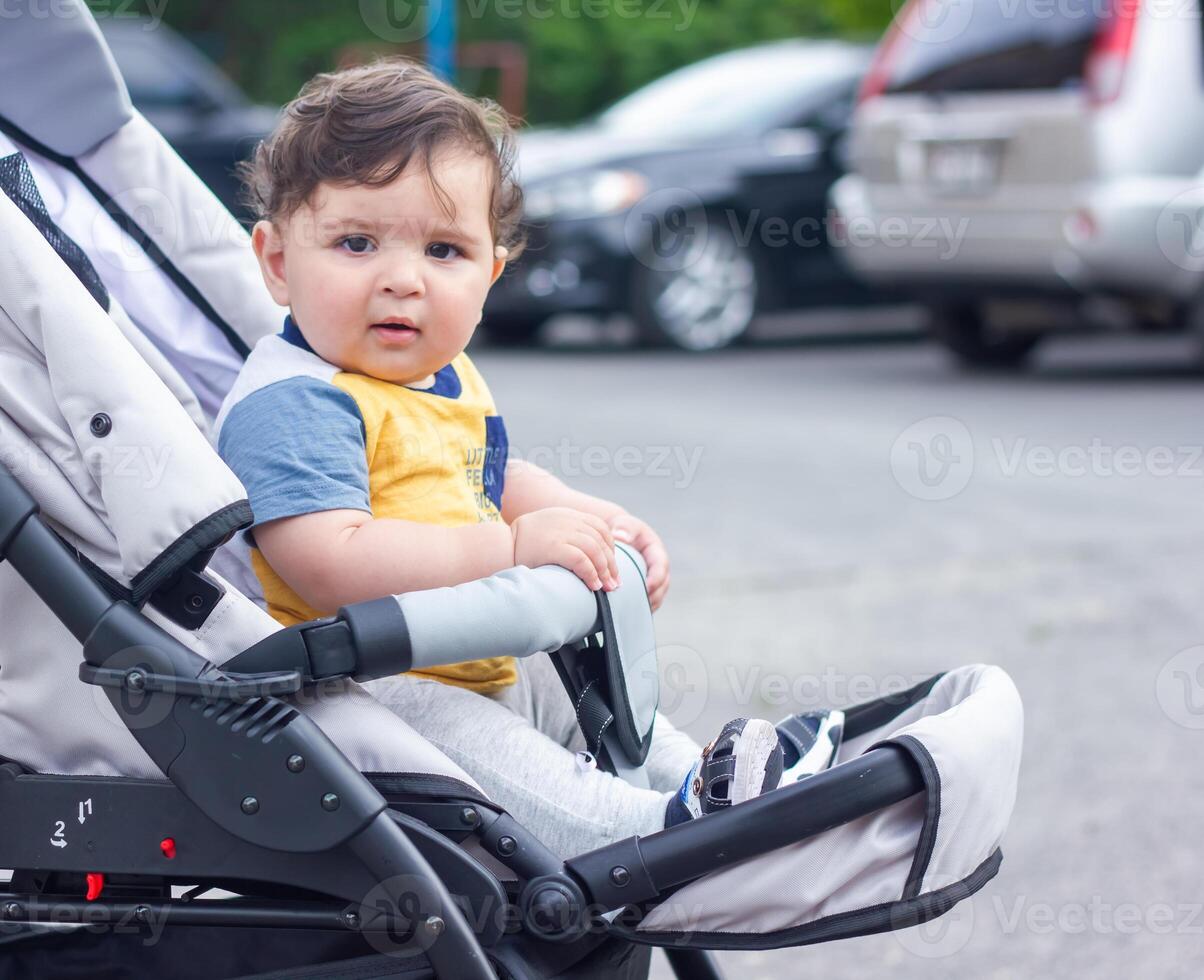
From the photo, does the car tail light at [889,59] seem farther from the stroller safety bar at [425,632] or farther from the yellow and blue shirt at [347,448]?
the stroller safety bar at [425,632]

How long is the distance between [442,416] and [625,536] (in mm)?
318

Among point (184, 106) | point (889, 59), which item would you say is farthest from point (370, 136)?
point (184, 106)

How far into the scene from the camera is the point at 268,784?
1.67 meters

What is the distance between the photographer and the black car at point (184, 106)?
36.5 feet

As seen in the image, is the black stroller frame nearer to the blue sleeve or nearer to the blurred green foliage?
the blue sleeve

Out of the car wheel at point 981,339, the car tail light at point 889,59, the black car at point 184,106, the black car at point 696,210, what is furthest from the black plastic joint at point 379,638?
the black car at point 184,106

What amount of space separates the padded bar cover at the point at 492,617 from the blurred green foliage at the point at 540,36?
80.8ft

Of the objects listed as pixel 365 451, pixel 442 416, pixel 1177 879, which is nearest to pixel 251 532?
pixel 365 451

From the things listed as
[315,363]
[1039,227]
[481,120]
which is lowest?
[1039,227]

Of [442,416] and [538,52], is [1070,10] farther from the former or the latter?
[538,52]

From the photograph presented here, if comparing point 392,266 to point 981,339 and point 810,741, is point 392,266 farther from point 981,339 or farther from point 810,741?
point 981,339

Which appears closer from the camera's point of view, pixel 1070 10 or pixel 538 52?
pixel 1070 10

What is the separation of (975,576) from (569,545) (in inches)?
136

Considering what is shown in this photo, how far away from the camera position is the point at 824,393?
851cm
